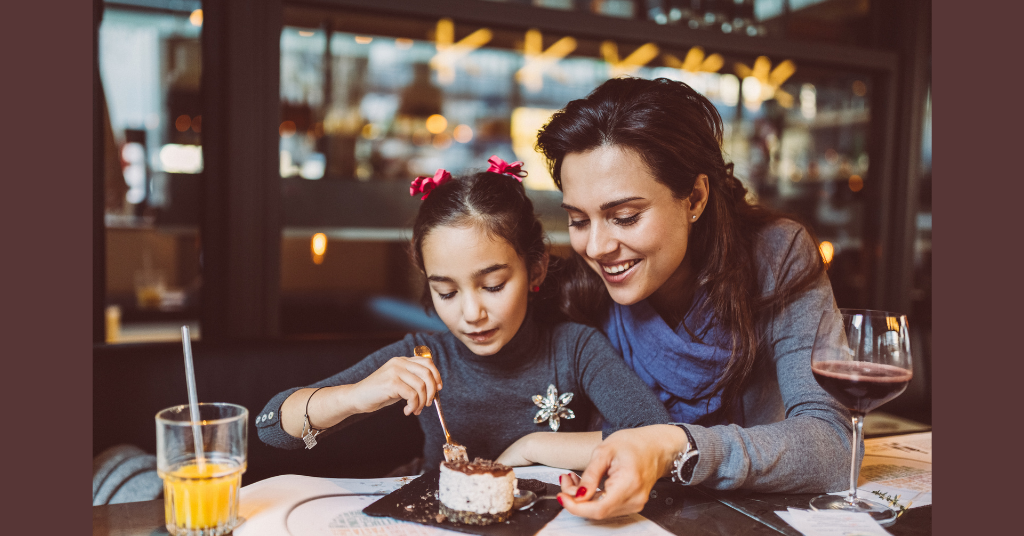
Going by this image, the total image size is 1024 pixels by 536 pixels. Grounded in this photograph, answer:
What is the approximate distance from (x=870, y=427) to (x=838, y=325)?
6.15 ft

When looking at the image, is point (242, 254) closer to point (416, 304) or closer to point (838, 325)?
point (838, 325)

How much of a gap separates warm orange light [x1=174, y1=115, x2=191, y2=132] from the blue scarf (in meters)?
4.81

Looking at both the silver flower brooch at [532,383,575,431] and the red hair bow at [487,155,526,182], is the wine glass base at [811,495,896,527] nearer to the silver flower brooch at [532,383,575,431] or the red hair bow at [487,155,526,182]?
the silver flower brooch at [532,383,575,431]

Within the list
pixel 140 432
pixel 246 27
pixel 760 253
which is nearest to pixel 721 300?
pixel 760 253

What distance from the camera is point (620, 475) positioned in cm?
97

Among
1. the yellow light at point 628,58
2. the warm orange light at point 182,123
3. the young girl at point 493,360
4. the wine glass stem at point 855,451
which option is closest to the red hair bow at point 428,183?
the young girl at point 493,360

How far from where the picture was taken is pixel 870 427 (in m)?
2.66

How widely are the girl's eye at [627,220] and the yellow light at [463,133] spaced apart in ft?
15.5

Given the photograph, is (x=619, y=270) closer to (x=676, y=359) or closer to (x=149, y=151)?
(x=676, y=359)

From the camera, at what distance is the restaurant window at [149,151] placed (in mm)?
5211

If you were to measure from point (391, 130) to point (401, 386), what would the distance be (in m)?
4.84

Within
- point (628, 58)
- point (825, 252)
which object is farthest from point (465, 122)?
point (825, 252)

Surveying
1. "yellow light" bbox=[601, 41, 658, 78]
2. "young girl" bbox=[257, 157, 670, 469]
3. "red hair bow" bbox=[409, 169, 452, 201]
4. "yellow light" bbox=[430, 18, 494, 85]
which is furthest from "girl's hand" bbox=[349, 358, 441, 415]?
"yellow light" bbox=[430, 18, 494, 85]

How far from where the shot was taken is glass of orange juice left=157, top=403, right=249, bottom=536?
93 centimetres
